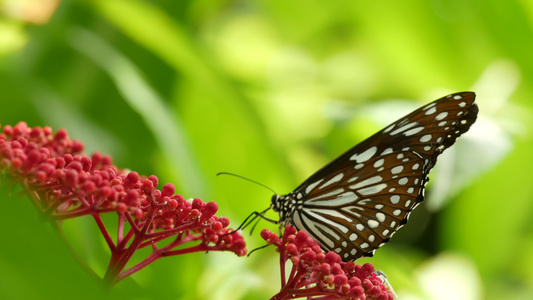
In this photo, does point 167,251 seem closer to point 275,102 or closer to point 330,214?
point 330,214

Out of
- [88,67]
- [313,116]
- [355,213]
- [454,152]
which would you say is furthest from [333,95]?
[355,213]

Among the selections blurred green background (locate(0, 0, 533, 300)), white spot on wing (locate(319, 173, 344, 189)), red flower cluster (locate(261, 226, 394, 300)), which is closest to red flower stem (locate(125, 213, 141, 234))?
blurred green background (locate(0, 0, 533, 300))

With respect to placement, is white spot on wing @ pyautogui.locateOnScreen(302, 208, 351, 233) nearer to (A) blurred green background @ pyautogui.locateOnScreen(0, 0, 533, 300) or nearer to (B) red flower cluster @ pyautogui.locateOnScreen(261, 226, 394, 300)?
(A) blurred green background @ pyautogui.locateOnScreen(0, 0, 533, 300)

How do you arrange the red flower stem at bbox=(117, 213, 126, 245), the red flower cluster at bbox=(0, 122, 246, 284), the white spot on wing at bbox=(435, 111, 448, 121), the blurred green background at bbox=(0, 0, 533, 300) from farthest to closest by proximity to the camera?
the blurred green background at bbox=(0, 0, 533, 300) < the white spot on wing at bbox=(435, 111, 448, 121) < the red flower stem at bbox=(117, 213, 126, 245) < the red flower cluster at bbox=(0, 122, 246, 284)

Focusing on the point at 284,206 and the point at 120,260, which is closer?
the point at 120,260

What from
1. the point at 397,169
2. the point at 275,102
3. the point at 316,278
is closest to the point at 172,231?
the point at 316,278

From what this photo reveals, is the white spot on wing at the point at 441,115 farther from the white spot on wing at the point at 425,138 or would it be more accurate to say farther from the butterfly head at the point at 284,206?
the butterfly head at the point at 284,206
